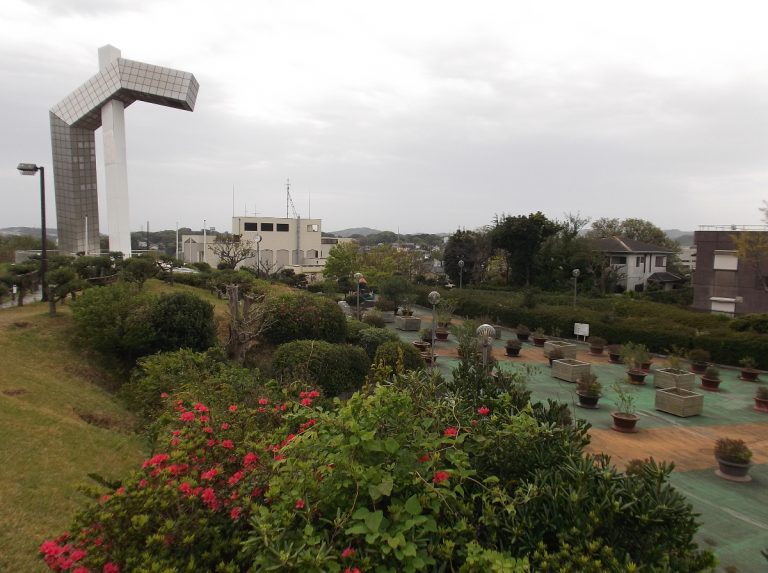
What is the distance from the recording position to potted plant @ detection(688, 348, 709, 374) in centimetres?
1502

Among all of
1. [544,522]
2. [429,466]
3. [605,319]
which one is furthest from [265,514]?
[605,319]

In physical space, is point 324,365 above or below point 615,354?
above

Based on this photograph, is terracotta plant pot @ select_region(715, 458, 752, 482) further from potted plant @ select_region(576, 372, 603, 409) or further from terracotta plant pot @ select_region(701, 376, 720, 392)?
terracotta plant pot @ select_region(701, 376, 720, 392)

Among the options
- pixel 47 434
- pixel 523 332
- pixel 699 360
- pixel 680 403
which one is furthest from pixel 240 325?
pixel 699 360

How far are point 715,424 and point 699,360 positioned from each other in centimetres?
525

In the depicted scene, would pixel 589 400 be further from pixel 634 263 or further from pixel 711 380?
pixel 634 263

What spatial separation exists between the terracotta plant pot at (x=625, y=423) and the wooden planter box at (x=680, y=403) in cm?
173

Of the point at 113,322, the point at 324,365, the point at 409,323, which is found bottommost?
the point at 409,323

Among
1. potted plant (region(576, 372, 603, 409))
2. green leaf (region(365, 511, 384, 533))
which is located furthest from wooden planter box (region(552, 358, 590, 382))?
green leaf (region(365, 511, 384, 533))

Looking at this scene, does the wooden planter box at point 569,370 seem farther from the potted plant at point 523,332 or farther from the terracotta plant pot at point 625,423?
the potted plant at point 523,332

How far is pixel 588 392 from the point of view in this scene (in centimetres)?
1127

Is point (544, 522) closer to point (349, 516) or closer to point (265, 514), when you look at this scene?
point (349, 516)

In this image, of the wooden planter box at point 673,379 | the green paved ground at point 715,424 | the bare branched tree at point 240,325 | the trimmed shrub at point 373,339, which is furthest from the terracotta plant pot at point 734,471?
the bare branched tree at point 240,325

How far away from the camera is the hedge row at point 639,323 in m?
15.5
